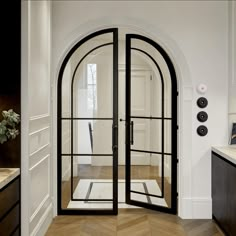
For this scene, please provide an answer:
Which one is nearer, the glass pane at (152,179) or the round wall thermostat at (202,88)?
the round wall thermostat at (202,88)

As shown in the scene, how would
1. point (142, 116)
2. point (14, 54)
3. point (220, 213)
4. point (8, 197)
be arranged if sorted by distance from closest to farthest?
1. point (8, 197)
2. point (14, 54)
3. point (220, 213)
4. point (142, 116)

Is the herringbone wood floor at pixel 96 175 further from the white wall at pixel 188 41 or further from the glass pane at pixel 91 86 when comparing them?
the glass pane at pixel 91 86

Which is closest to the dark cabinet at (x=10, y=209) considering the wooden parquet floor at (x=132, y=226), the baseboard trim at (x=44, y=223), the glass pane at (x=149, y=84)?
the baseboard trim at (x=44, y=223)

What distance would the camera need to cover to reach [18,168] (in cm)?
315

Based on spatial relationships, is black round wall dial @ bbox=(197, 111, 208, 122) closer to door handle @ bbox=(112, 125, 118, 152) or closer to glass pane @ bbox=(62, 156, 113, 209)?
door handle @ bbox=(112, 125, 118, 152)

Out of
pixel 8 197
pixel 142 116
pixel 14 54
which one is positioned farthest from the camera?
pixel 142 116

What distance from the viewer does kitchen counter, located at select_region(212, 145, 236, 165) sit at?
11.9 feet

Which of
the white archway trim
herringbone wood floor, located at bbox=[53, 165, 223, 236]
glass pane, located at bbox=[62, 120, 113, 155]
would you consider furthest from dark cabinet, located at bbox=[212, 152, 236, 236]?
glass pane, located at bbox=[62, 120, 113, 155]

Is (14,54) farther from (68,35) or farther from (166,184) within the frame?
(166,184)

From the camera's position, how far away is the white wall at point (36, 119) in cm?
317

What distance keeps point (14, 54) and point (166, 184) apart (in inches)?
104

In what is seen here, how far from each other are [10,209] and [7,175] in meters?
0.29

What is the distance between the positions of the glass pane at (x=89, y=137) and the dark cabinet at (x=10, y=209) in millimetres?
1559

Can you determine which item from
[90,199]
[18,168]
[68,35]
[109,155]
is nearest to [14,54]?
[18,168]
